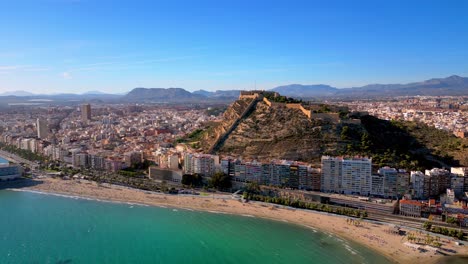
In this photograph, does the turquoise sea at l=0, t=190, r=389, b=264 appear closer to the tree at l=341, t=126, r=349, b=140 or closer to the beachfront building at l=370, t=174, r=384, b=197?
the beachfront building at l=370, t=174, r=384, b=197

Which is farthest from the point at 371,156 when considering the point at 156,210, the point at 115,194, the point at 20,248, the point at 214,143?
the point at 20,248

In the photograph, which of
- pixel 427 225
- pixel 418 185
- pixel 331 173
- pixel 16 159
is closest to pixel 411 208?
pixel 427 225

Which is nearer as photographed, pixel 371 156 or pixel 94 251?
pixel 94 251

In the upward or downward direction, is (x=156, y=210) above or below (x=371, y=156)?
below

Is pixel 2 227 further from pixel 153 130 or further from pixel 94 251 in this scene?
pixel 153 130

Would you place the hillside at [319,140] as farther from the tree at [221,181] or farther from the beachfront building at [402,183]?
the tree at [221,181]

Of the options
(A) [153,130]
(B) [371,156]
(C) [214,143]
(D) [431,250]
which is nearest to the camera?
(D) [431,250]

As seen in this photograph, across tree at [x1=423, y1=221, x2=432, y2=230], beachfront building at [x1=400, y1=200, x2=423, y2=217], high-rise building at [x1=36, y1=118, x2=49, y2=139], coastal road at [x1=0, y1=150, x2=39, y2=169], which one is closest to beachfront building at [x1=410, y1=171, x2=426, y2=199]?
beachfront building at [x1=400, y1=200, x2=423, y2=217]
